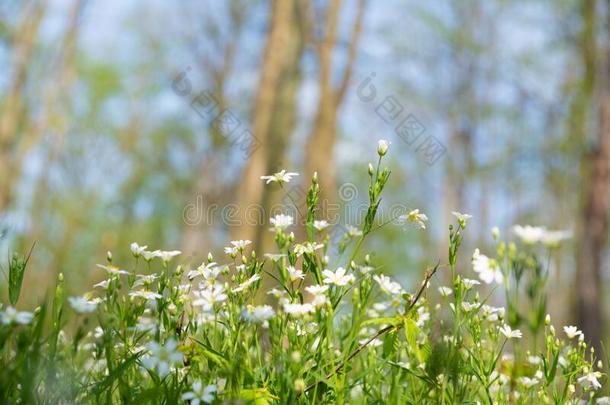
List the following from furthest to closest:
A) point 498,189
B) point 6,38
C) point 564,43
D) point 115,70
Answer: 1. point 115,70
2. point 498,189
3. point 6,38
4. point 564,43

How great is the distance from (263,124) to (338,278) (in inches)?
179

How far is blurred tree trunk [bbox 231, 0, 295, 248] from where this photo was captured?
5.54 metres

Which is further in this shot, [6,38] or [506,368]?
[6,38]

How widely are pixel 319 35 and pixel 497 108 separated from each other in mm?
6408

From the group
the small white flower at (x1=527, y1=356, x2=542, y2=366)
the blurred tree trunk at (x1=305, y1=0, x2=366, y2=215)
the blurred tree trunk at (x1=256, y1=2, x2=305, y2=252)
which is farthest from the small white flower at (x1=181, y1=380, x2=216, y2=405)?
the blurred tree trunk at (x1=305, y1=0, x2=366, y2=215)

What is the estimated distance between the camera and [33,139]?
11.8 meters

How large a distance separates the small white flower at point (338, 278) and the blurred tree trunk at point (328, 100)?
16.5 ft

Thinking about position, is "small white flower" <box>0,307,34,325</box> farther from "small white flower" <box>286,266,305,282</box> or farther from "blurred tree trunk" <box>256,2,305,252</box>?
"blurred tree trunk" <box>256,2,305,252</box>

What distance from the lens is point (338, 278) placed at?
5.28ft

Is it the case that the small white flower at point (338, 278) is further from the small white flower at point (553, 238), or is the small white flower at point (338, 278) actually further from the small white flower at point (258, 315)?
the small white flower at point (553, 238)

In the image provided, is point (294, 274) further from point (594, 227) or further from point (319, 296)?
point (594, 227)

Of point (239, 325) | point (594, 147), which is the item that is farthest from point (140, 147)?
point (239, 325)

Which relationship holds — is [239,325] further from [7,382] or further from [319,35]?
[319,35]

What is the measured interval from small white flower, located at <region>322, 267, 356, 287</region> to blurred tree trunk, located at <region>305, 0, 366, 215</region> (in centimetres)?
504
